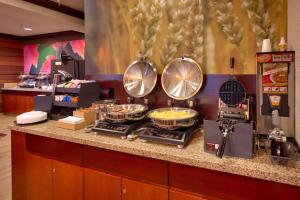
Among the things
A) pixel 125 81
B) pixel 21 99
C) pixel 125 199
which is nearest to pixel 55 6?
pixel 21 99

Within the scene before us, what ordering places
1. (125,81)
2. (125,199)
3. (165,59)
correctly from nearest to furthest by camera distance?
(125,199), (165,59), (125,81)

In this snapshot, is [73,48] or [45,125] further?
[73,48]

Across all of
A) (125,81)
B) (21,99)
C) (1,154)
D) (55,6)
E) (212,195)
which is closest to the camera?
(212,195)

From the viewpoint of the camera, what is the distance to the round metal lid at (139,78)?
6.55 ft

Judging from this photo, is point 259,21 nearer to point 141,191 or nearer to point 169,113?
point 169,113

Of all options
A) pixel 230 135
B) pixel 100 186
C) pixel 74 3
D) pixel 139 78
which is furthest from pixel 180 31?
pixel 74 3

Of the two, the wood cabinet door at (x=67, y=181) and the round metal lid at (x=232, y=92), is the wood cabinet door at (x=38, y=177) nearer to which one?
the wood cabinet door at (x=67, y=181)

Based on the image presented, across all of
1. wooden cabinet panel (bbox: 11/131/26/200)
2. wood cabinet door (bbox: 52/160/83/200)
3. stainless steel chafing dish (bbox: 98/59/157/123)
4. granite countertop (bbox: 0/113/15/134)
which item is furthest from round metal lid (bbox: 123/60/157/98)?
granite countertop (bbox: 0/113/15/134)

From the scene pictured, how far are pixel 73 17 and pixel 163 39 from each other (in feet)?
13.7

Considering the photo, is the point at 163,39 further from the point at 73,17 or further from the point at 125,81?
the point at 73,17

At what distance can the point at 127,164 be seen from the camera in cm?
143

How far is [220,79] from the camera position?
1.73 metres

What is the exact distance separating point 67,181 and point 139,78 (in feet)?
3.46

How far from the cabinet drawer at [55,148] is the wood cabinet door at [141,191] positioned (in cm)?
43
